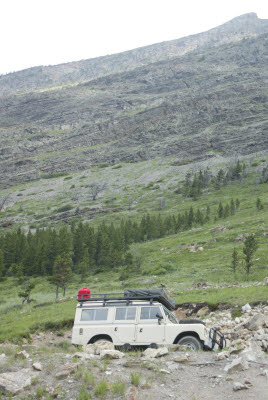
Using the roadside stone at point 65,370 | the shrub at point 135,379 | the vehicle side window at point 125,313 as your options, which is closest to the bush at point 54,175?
the vehicle side window at point 125,313

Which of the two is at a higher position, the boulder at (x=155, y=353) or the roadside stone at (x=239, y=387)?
the roadside stone at (x=239, y=387)

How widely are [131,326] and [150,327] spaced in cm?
81

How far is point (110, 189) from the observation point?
452 feet

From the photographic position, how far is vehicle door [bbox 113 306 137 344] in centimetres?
1360

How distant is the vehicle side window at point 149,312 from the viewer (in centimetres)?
1375

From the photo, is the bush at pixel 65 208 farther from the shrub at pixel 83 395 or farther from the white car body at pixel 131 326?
the shrub at pixel 83 395

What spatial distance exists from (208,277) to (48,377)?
26.7 metres

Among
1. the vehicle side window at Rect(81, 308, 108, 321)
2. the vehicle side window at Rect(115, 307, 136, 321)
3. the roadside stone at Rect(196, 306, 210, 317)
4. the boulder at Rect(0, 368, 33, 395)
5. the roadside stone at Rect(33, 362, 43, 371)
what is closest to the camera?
the boulder at Rect(0, 368, 33, 395)

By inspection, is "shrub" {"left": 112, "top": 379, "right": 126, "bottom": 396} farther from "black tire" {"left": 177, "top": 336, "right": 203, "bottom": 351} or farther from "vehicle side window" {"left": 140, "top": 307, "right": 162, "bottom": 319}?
"vehicle side window" {"left": 140, "top": 307, "right": 162, "bottom": 319}

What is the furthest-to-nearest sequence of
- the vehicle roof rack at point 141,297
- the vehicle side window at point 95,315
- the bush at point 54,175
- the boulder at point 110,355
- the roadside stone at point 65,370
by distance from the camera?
1. the bush at point 54,175
2. the vehicle roof rack at point 141,297
3. the vehicle side window at point 95,315
4. the boulder at point 110,355
5. the roadside stone at point 65,370

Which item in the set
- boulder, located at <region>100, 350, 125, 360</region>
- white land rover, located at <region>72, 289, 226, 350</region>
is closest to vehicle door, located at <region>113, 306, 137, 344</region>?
white land rover, located at <region>72, 289, 226, 350</region>

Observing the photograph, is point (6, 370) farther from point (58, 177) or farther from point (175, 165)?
point (58, 177)

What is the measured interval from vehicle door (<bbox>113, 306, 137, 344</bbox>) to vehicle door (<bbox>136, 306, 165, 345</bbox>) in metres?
0.26

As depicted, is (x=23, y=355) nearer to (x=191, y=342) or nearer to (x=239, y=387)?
(x=191, y=342)
